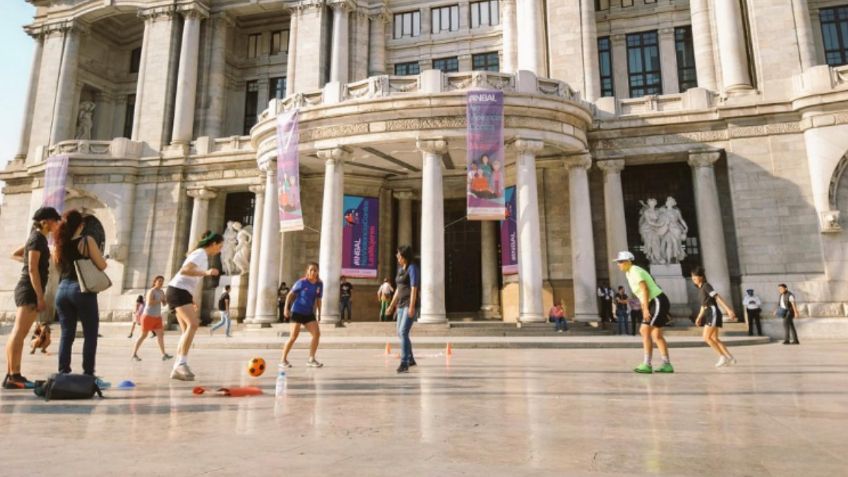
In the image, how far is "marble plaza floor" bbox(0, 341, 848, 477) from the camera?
3.04 metres

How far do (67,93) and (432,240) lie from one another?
2707 centimetres

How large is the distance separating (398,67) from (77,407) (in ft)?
→ 93.8

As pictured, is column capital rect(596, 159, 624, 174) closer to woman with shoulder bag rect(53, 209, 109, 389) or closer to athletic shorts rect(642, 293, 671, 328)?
athletic shorts rect(642, 293, 671, 328)

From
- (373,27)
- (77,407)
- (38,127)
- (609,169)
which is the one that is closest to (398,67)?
(373,27)

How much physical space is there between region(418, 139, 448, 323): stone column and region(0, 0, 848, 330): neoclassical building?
89 mm

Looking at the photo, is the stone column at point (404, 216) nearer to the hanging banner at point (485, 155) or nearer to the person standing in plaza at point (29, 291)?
the hanging banner at point (485, 155)

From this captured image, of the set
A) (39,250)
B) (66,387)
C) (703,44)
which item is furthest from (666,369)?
(703,44)

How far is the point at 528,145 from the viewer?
19.5m

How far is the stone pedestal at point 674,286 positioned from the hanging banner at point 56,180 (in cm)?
2965

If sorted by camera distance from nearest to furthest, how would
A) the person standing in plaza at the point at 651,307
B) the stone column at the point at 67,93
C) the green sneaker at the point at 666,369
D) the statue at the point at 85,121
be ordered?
the green sneaker at the point at 666,369, the person standing in plaza at the point at 651,307, the stone column at the point at 67,93, the statue at the point at 85,121

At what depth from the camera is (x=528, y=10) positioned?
25.5 meters

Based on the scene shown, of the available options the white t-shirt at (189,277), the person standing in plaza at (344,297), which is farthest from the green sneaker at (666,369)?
the person standing in plaza at (344,297)

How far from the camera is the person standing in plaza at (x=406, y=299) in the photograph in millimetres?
8797

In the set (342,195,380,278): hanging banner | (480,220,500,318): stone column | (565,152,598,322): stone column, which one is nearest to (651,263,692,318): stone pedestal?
(565,152,598,322): stone column
